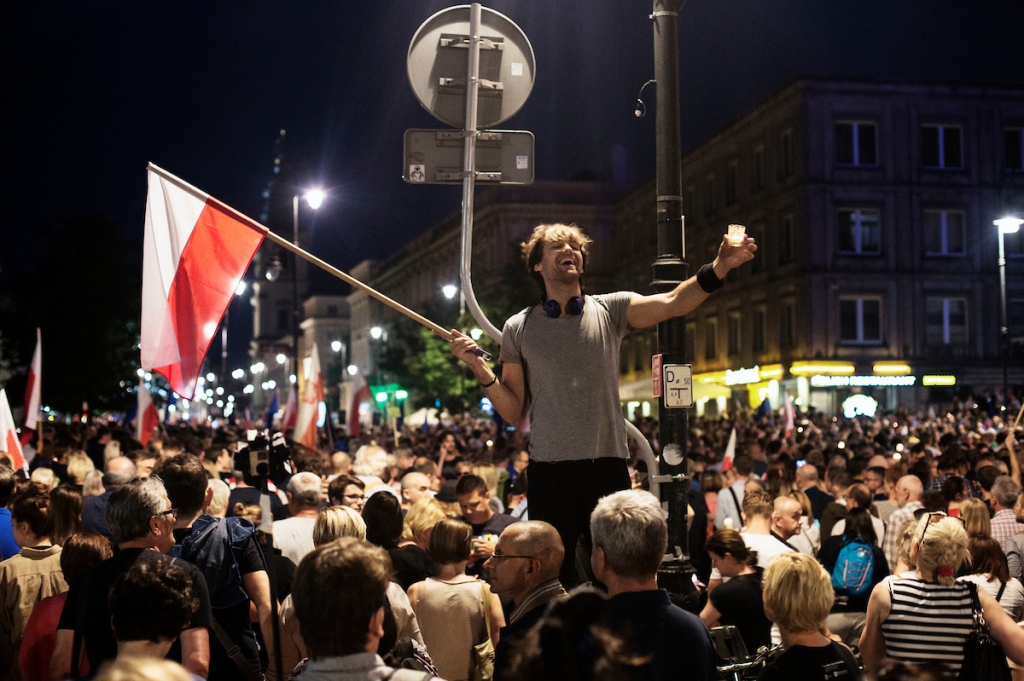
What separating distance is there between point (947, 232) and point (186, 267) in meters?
51.1

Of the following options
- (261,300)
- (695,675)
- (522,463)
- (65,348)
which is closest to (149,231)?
(695,675)

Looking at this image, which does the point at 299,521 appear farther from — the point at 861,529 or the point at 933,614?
the point at 933,614

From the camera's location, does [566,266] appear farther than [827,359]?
No

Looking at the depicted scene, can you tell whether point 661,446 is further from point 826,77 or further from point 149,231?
point 826,77

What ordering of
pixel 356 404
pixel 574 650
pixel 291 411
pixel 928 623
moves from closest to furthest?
pixel 574 650 → pixel 928 623 → pixel 291 411 → pixel 356 404

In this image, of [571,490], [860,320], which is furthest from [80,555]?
[860,320]

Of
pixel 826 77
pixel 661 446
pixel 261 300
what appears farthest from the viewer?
pixel 261 300

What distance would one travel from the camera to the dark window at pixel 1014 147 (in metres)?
52.6

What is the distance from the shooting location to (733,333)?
2295 inches

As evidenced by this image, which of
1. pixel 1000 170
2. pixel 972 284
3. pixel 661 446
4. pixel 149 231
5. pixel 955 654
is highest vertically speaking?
pixel 1000 170

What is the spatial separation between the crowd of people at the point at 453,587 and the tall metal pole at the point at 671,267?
0.64 metres

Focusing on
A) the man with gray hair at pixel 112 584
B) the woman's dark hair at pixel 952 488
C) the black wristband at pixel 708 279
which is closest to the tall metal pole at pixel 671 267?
the black wristband at pixel 708 279

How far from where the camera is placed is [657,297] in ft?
16.3

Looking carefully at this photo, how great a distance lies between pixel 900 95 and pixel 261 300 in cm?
13680
